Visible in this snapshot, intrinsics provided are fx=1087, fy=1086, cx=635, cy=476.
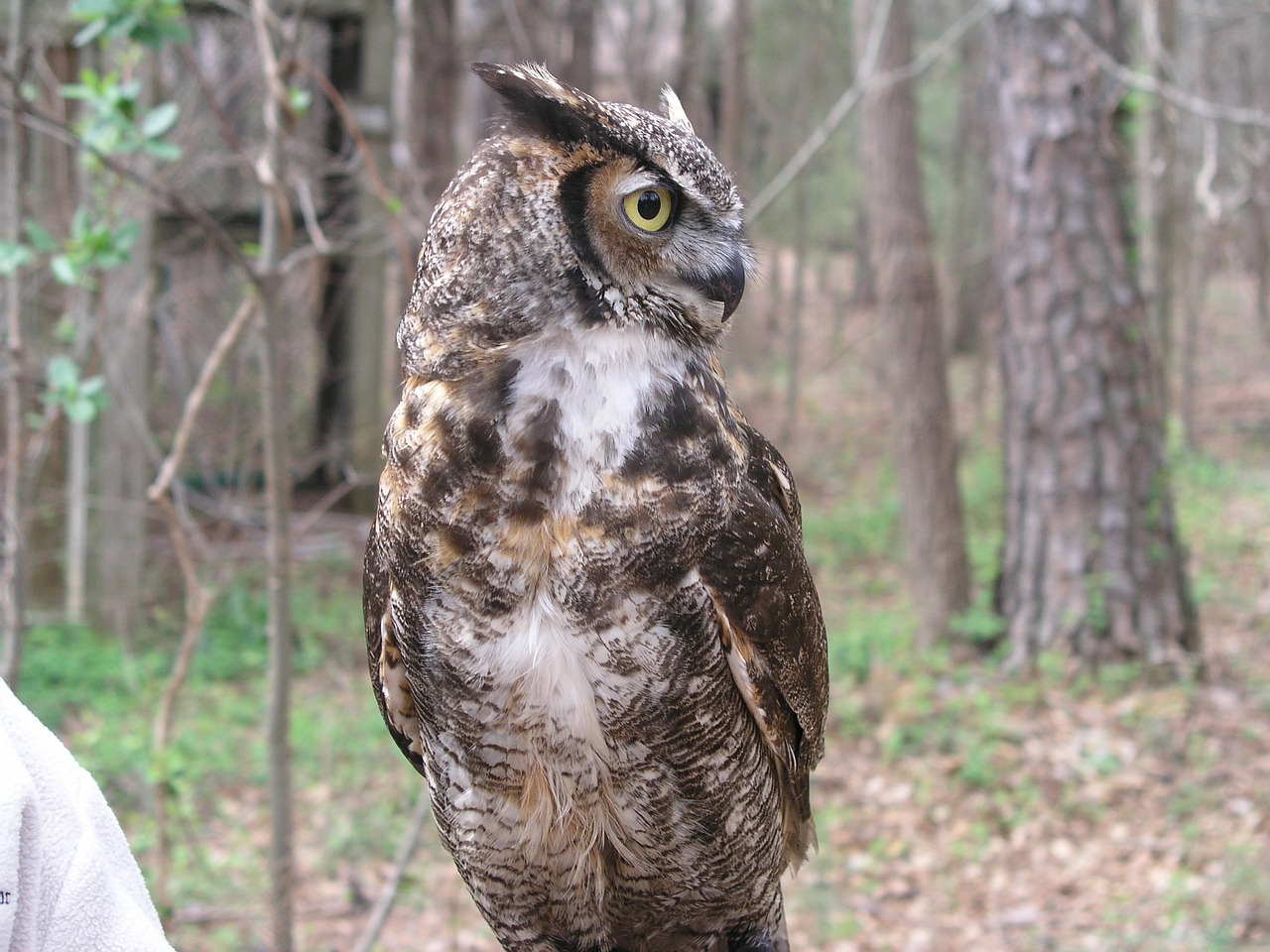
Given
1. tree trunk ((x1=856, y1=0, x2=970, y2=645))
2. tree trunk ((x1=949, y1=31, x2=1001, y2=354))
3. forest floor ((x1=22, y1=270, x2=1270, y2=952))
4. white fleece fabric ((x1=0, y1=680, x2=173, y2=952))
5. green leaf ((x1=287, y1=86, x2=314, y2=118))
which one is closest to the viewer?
white fleece fabric ((x1=0, y1=680, x2=173, y2=952))

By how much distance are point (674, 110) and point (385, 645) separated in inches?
40.0

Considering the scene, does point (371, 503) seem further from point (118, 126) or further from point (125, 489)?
point (118, 126)

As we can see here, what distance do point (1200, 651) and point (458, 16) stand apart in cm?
811

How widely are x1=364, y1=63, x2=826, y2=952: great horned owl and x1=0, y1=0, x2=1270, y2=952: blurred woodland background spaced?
55 cm

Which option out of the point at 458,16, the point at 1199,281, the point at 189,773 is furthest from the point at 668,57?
the point at 189,773

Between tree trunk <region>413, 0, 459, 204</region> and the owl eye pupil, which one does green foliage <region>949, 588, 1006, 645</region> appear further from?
the owl eye pupil

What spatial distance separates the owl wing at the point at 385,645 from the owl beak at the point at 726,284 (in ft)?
2.08

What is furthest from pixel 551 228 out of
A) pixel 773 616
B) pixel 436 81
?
pixel 436 81

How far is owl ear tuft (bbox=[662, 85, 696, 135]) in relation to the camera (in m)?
1.74

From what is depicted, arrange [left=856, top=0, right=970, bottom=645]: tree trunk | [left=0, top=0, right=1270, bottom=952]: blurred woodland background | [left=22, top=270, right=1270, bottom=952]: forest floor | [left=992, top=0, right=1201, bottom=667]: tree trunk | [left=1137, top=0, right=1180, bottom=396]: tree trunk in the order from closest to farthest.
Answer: [left=0, top=0, right=1270, bottom=952]: blurred woodland background, [left=22, top=270, right=1270, bottom=952]: forest floor, [left=992, top=0, right=1201, bottom=667]: tree trunk, [left=856, top=0, right=970, bottom=645]: tree trunk, [left=1137, top=0, right=1180, bottom=396]: tree trunk

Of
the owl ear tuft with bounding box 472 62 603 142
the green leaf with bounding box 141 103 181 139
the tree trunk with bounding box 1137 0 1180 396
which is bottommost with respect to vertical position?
the owl ear tuft with bounding box 472 62 603 142

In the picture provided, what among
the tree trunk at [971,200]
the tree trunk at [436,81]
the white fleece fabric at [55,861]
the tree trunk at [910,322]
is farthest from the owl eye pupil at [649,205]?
the tree trunk at [971,200]

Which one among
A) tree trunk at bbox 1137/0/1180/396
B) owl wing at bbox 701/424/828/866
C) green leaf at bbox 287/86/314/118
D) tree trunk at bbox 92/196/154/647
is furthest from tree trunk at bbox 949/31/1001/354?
owl wing at bbox 701/424/828/866

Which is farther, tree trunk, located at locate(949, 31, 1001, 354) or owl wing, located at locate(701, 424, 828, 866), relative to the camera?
tree trunk, located at locate(949, 31, 1001, 354)
